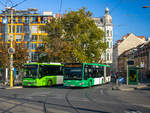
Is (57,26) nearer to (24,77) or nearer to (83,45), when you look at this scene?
(83,45)

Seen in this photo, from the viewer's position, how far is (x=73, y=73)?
24.4 meters

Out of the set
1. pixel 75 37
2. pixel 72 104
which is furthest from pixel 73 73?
pixel 75 37

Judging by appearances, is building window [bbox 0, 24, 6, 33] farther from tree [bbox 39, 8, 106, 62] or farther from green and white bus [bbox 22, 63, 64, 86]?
green and white bus [bbox 22, 63, 64, 86]

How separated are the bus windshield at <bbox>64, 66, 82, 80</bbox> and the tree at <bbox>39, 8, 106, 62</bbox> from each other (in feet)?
46.3

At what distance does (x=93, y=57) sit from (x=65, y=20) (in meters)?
7.91

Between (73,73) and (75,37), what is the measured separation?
17768 mm

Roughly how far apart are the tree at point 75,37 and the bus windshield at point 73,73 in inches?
555

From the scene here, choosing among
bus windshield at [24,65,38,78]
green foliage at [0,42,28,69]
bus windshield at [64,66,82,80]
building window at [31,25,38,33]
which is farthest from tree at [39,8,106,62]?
building window at [31,25,38,33]

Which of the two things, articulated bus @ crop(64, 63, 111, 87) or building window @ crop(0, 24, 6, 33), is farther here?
building window @ crop(0, 24, 6, 33)

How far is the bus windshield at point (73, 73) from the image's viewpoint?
24172mm

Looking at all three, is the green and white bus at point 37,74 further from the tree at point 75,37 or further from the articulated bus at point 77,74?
the tree at point 75,37

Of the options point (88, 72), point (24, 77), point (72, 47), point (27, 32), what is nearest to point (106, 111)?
point (88, 72)

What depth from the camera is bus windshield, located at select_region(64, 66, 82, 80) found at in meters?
24.2

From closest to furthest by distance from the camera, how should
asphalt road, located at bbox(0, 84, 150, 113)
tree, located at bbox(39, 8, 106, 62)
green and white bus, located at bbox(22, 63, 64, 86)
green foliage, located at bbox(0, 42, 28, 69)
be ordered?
asphalt road, located at bbox(0, 84, 150, 113)
green and white bus, located at bbox(22, 63, 64, 86)
green foliage, located at bbox(0, 42, 28, 69)
tree, located at bbox(39, 8, 106, 62)
